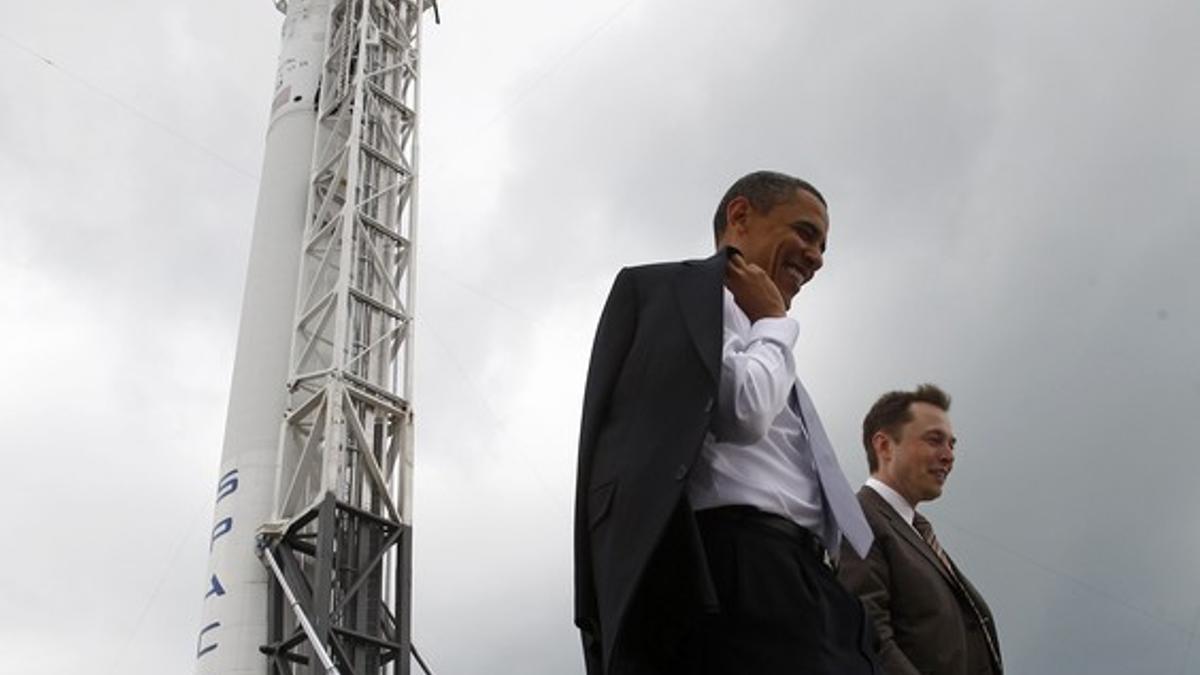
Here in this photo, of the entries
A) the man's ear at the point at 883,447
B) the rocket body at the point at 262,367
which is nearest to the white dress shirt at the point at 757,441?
the man's ear at the point at 883,447

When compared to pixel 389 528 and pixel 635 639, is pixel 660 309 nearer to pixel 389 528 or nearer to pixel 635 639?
pixel 635 639

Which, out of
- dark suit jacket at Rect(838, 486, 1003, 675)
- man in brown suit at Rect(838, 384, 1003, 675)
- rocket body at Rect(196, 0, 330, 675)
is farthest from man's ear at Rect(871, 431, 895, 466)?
rocket body at Rect(196, 0, 330, 675)

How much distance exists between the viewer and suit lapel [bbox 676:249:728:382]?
6.51 ft

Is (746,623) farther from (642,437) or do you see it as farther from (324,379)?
(324,379)

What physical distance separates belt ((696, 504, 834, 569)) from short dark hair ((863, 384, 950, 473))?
1.81m

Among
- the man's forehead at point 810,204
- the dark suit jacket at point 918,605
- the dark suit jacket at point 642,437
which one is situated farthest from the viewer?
the dark suit jacket at point 918,605

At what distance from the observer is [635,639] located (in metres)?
1.88

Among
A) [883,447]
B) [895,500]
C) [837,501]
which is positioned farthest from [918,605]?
[837,501]

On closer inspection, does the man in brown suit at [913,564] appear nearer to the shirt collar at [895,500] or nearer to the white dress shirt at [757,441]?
the shirt collar at [895,500]

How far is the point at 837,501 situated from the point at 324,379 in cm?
929

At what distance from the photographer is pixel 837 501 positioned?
214 cm

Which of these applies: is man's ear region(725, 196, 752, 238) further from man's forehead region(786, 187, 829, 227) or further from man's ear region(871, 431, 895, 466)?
man's ear region(871, 431, 895, 466)

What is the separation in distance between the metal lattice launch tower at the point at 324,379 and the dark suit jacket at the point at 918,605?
6343 mm

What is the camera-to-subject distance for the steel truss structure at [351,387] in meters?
10.0
